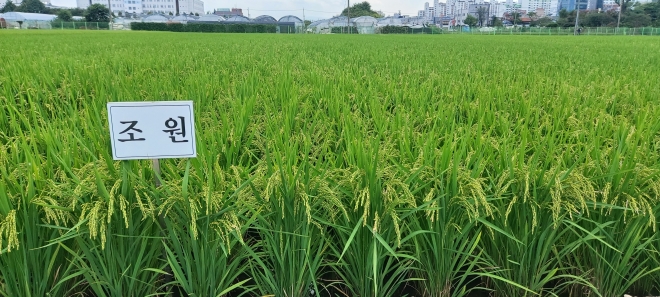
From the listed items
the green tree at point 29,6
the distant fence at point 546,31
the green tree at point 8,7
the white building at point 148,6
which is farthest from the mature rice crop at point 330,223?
the white building at point 148,6

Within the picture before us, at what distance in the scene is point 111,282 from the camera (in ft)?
4.67

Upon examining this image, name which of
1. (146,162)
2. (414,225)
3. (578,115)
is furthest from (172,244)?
(578,115)

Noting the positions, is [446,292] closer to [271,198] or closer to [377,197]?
[377,197]

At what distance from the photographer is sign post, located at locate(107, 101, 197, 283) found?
4.53 feet

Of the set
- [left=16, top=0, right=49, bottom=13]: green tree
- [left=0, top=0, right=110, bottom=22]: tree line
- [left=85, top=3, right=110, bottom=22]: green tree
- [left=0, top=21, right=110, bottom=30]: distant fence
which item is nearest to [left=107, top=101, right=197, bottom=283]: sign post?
[left=0, top=21, right=110, bottom=30]: distant fence

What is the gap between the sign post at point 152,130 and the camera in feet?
4.53

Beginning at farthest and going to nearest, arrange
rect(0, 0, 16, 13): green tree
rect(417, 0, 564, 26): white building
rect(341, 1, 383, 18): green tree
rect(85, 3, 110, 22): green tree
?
rect(417, 0, 564, 26): white building → rect(341, 1, 383, 18): green tree → rect(0, 0, 16, 13): green tree → rect(85, 3, 110, 22): green tree

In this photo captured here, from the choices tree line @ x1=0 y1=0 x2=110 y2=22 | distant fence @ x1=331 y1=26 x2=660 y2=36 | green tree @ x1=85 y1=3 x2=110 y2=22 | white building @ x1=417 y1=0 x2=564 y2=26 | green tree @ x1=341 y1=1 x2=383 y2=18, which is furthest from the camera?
white building @ x1=417 y1=0 x2=564 y2=26

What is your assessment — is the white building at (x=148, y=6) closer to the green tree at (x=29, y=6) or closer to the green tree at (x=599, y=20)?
the green tree at (x=29, y=6)

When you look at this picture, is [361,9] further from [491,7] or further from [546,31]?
[491,7]

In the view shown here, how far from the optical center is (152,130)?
4.68 feet

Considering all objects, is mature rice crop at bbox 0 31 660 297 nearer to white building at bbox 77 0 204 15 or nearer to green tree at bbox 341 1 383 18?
green tree at bbox 341 1 383 18

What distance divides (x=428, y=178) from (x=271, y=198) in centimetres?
60

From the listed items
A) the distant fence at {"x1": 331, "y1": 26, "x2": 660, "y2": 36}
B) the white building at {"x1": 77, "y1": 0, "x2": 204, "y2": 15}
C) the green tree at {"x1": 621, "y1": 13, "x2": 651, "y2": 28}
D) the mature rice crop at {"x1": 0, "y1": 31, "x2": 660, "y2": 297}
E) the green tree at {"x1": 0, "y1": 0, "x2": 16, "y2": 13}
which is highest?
the white building at {"x1": 77, "y1": 0, "x2": 204, "y2": 15}
